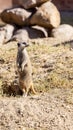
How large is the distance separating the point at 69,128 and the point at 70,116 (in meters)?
0.22

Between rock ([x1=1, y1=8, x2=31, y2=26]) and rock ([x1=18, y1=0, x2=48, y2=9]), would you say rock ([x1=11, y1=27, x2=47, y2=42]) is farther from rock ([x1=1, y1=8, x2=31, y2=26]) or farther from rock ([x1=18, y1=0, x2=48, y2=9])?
rock ([x1=18, y1=0, x2=48, y2=9])

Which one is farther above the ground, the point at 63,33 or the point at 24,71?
the point at 24,71

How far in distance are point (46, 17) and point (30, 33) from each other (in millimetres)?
509

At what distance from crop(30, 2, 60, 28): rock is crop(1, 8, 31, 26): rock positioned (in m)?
0.16

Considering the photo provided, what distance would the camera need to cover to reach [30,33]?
1035cm

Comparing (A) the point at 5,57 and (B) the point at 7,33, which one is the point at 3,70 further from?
(B) the point at 7,33

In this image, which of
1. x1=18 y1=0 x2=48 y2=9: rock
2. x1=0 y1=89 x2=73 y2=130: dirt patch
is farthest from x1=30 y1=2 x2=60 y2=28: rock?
x1=0 y1=89 x2=73 y2=130: dirt patch

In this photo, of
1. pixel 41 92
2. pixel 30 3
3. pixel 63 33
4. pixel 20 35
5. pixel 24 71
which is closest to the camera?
pixel 24 71

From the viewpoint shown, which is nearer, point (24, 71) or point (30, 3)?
point (24, 71)

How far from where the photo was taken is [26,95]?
634 cm

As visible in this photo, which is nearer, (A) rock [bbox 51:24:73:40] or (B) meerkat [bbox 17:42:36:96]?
(B) meerkat [bbox 17:42:36:96]

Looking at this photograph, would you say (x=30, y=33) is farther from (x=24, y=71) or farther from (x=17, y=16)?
(x=24, y=71)

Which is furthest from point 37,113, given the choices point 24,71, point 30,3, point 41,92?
point 30,3

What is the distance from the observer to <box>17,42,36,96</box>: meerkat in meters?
6.28
